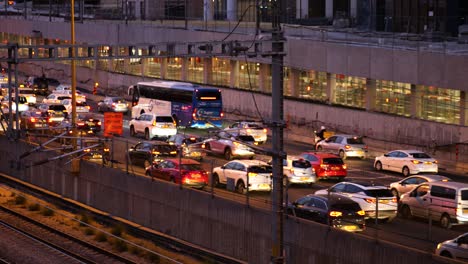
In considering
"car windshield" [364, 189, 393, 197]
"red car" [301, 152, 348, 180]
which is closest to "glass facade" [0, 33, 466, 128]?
"car windshield" [364, 189, 393, 197]

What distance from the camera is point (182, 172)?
33250 millimetres

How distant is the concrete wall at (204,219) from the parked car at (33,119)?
1101cm

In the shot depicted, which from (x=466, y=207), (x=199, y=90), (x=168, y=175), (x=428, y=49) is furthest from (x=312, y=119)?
(x=466, y=207)

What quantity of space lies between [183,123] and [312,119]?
23.4ft

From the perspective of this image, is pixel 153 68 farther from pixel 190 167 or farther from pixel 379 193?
pixel 379 193

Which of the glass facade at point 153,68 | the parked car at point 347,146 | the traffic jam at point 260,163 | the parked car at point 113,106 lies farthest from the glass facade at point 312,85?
the glass facade at point 153,68

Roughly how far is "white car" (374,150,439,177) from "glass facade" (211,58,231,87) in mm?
25594

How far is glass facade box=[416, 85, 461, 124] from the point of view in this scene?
145 feet

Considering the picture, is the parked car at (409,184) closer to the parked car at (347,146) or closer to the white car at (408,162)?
the white car at (408,162)

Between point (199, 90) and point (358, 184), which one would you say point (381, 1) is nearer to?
point (199, 90)

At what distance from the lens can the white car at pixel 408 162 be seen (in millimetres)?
38875

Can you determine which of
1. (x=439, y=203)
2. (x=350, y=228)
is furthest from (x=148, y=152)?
(x=350, y=228)

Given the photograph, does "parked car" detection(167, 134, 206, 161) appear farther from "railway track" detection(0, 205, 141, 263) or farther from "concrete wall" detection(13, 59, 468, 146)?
"railway track" detection(0, 205, 141, 263)

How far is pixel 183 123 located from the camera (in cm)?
5497
